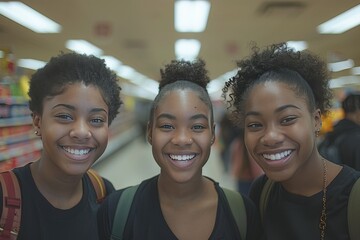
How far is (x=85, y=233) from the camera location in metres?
1.70

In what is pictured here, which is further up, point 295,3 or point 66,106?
point 295,3

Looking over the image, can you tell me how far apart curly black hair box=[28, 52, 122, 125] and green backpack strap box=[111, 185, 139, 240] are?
446 millimetres

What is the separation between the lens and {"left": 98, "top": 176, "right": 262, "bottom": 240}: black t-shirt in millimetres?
1596

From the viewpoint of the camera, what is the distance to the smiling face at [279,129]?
151 centimetres

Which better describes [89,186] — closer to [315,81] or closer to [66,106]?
[66,106]

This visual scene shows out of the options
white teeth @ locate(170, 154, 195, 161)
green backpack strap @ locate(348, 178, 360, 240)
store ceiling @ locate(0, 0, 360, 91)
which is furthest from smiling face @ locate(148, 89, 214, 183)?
store ceiling @ locate(0, 0, 360, 91)

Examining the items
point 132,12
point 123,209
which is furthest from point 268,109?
point 132,12

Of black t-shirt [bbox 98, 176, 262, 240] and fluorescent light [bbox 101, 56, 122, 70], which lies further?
fluorescent light [bbox 101, 56, 122, 70]

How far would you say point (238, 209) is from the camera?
1.67 m

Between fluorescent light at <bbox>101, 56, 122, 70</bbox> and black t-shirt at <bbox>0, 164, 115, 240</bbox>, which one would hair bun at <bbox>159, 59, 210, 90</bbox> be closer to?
black t-shirt at <bbox>0, 164, 115, 240</bbox>

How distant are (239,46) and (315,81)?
840 centimetres

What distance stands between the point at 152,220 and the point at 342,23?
23.2 ft

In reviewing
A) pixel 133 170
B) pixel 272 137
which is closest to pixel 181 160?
pixel 272 137

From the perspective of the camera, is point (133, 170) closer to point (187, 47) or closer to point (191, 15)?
point (187, 47)
